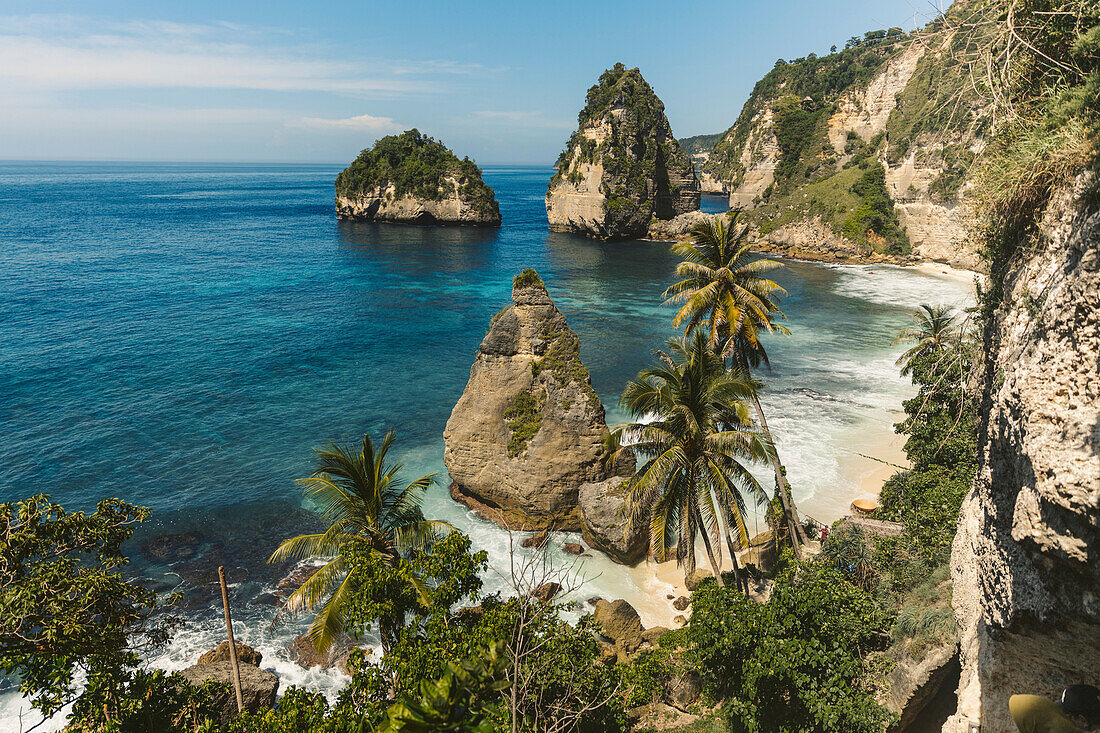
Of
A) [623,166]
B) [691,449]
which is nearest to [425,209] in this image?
[623,166]

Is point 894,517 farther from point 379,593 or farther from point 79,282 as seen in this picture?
point 79,282

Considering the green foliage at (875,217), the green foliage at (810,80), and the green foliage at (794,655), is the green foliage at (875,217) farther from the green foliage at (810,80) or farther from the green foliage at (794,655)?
the green foliage at (794,655)

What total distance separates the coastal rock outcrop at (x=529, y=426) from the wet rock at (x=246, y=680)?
1191cm

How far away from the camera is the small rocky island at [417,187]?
12756cm

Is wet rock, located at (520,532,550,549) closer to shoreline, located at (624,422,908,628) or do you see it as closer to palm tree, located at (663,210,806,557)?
shoreline, located at (624,422,908,628)

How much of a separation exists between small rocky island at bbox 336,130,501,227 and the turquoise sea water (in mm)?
32164

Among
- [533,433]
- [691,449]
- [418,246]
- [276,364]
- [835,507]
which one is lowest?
[835,507]

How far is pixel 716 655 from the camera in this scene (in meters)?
14.4

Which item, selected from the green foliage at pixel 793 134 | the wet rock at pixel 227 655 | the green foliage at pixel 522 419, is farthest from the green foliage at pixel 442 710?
the green foliage at pixel 793 134

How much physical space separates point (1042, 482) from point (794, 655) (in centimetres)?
921

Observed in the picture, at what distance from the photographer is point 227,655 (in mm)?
19562

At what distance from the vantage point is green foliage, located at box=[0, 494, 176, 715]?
10016 millimetres

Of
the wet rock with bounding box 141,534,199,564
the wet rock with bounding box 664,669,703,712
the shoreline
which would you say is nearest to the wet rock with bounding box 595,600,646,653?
the shoreline

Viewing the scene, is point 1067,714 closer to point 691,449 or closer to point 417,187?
point 691,449
